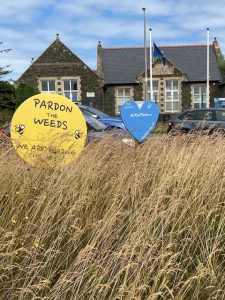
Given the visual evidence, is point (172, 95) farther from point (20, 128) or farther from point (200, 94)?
point (20, 128)

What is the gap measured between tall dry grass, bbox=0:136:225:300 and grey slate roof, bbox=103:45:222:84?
122 feet

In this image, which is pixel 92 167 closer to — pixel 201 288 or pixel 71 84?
pixel 201 288

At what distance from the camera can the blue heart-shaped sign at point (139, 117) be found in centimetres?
658

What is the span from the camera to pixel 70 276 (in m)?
2.79

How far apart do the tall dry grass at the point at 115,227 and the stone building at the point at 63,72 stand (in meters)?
35.7

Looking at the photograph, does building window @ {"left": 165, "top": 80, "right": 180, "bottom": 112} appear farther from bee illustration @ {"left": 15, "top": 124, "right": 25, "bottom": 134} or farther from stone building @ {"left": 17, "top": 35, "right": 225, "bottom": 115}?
bee illustration @ {"left": 15, "top": 124, "right": 25, "bottom": 134}

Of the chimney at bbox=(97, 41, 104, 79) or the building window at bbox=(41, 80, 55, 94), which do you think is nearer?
the building window at bbox=(41, 80, 55, 94)

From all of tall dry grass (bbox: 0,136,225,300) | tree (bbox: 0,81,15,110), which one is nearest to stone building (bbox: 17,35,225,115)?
tree (bbox: 0,81,15,110)

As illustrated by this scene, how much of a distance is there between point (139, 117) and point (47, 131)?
2.20 m

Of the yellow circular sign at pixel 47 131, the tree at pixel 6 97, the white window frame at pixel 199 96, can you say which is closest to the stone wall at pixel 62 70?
the white window frame at pixel 199 96

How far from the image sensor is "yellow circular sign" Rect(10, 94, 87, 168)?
472 cm

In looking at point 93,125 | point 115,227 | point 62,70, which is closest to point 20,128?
point 115,227

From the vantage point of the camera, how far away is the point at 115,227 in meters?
3.43

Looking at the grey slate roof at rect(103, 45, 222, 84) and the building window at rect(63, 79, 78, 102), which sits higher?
the grey slate roof at rect(103, 45, 222, 84)
